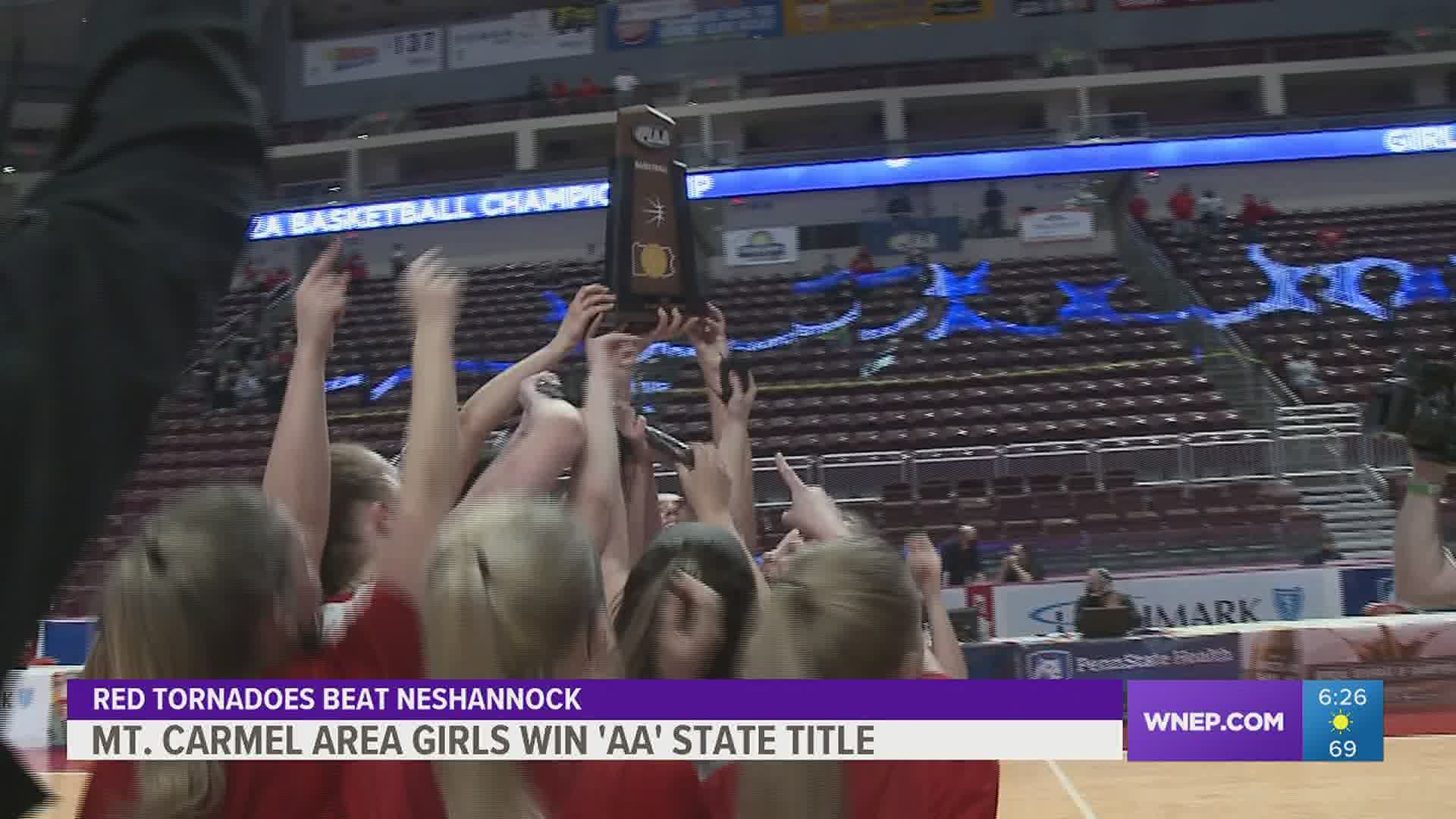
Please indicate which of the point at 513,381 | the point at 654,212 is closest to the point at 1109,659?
the point at 654,212

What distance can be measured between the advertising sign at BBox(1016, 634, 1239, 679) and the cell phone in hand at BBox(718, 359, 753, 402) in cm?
496

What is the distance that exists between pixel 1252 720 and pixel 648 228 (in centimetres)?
200

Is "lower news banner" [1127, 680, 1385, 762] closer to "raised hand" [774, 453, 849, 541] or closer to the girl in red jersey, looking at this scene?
"raised hand" [774, 453, 849, 541]

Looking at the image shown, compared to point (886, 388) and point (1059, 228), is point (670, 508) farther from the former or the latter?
point (1059, 228)

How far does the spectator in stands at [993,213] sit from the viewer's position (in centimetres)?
2025

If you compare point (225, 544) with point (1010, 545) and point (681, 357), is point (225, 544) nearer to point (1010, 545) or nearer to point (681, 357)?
point (1010, 545)

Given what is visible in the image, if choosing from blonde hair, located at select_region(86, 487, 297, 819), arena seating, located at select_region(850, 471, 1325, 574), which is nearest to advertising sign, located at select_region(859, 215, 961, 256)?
arena seating, located at select_region(850, 471, 1325, 574)

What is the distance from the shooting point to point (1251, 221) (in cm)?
1991

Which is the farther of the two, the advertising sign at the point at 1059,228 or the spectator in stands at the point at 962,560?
the advertising sign at the point at 1059,228

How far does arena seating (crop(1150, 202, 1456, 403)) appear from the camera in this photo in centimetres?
1577

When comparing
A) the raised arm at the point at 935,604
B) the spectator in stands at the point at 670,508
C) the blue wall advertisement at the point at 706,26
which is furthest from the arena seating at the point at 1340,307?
the raised arm at the point at 935,604

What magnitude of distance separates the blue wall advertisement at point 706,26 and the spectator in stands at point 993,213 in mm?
5385

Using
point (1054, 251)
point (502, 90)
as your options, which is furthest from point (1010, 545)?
point (502, 90)

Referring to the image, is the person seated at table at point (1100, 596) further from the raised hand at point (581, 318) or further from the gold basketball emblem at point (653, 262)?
the raised hand at point (581, 318)
